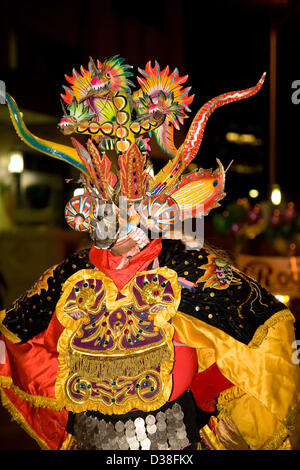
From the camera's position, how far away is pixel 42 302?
1686 mm

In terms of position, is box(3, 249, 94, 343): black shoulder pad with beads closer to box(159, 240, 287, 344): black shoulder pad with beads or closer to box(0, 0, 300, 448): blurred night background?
box(159, 240, 287, 344): black shoulder pad with beads

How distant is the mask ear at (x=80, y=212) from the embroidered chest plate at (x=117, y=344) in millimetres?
186

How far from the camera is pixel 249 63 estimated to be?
6.07 m

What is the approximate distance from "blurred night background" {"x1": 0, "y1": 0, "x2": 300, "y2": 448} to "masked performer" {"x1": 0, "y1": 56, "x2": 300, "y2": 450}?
195 centimetres

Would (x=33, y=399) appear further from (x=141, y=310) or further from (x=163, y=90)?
(x=163, y=90)

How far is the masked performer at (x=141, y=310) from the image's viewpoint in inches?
60.3

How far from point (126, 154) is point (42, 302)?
1.77 ft

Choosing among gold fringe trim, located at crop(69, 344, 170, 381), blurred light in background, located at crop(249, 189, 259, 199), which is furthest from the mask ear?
blurred light in background, located at crop(249, 189, 259, 199)

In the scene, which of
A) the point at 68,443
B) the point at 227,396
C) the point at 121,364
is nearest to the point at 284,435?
the point at 227,396

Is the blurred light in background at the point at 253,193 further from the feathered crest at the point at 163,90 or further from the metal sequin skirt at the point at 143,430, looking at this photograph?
the metal sequin skirt at the point at 143,430

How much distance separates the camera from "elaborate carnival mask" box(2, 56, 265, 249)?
5.08 ft

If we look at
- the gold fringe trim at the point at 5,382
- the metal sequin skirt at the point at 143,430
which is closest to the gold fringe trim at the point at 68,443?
the metal sequin skirt at the point at 143,430
